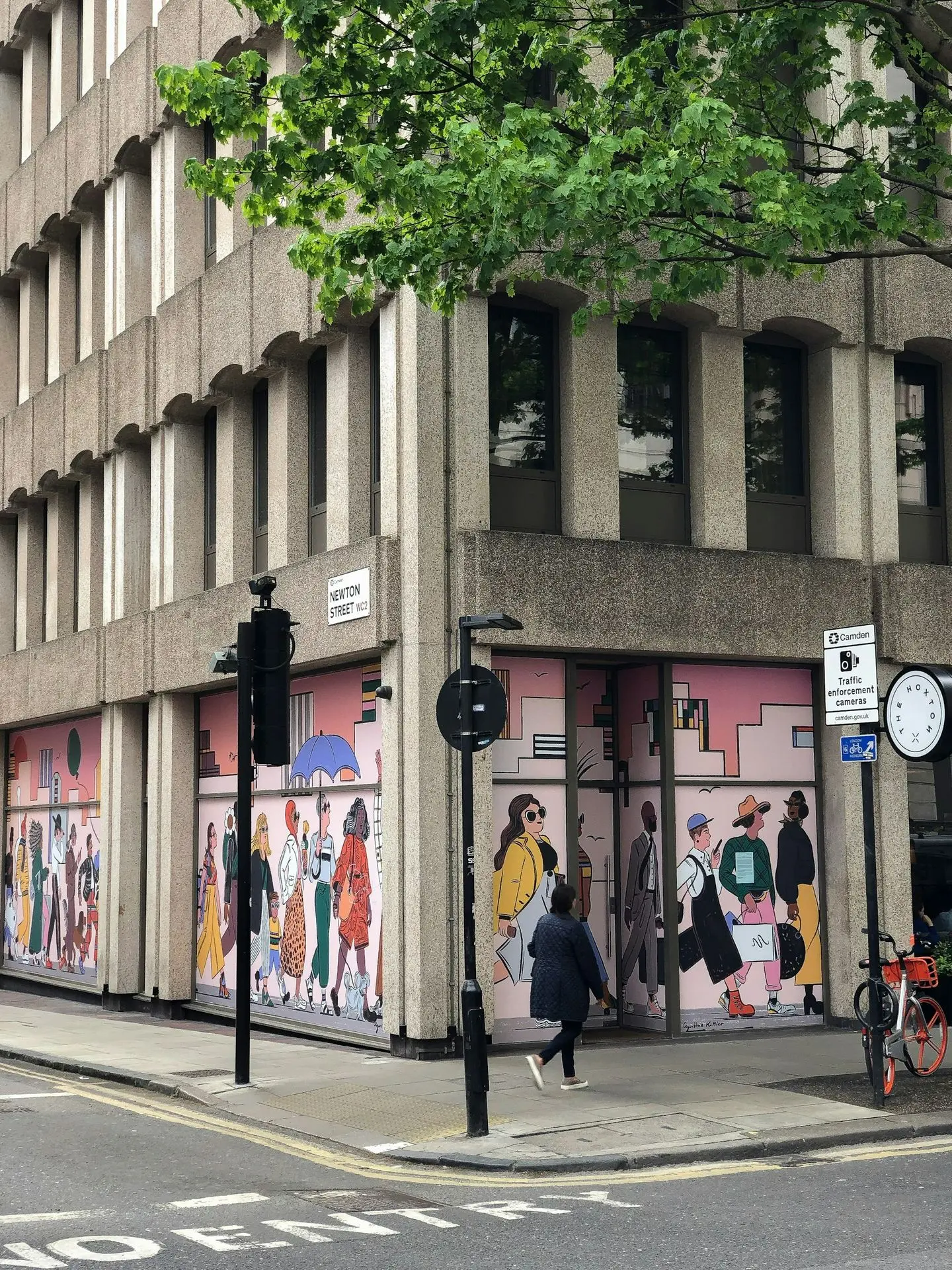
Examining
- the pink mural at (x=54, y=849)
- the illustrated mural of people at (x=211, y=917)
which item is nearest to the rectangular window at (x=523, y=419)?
the illustrated mural of people at (x=211, y=917)

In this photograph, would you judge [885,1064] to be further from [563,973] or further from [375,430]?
[375,430]

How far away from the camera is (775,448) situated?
17.9 meters

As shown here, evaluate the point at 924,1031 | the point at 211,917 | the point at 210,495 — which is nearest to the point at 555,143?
the point at 924,1031

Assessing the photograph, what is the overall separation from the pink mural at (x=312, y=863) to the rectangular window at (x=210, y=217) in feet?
18.6

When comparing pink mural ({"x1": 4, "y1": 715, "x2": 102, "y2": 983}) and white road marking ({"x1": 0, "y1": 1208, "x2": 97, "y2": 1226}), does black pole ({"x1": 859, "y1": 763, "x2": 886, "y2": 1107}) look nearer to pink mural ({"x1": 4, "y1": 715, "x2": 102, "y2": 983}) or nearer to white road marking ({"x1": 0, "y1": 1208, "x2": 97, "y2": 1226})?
white road marking ({"x1": 0, "y1": 1208, "x2": 97, "y2": 1226})

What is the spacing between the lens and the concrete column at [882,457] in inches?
702

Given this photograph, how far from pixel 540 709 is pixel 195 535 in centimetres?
691

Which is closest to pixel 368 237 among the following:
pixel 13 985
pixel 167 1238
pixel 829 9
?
pixel 829 9

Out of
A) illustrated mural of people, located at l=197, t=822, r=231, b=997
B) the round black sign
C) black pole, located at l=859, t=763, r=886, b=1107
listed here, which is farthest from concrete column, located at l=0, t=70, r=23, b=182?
black pole, located at l=859, t=763, r=886, b=1107

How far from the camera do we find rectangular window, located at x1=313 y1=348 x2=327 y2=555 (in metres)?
18.2

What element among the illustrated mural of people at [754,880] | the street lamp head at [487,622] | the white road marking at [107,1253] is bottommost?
the white road marking at [107,1253]

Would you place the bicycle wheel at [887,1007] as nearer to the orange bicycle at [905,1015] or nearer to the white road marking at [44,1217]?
the orange bicycle at [905,1015]

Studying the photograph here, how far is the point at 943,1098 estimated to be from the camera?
12.4m

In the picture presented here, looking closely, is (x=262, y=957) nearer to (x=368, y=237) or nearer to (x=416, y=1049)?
(x=416, y=1049)
